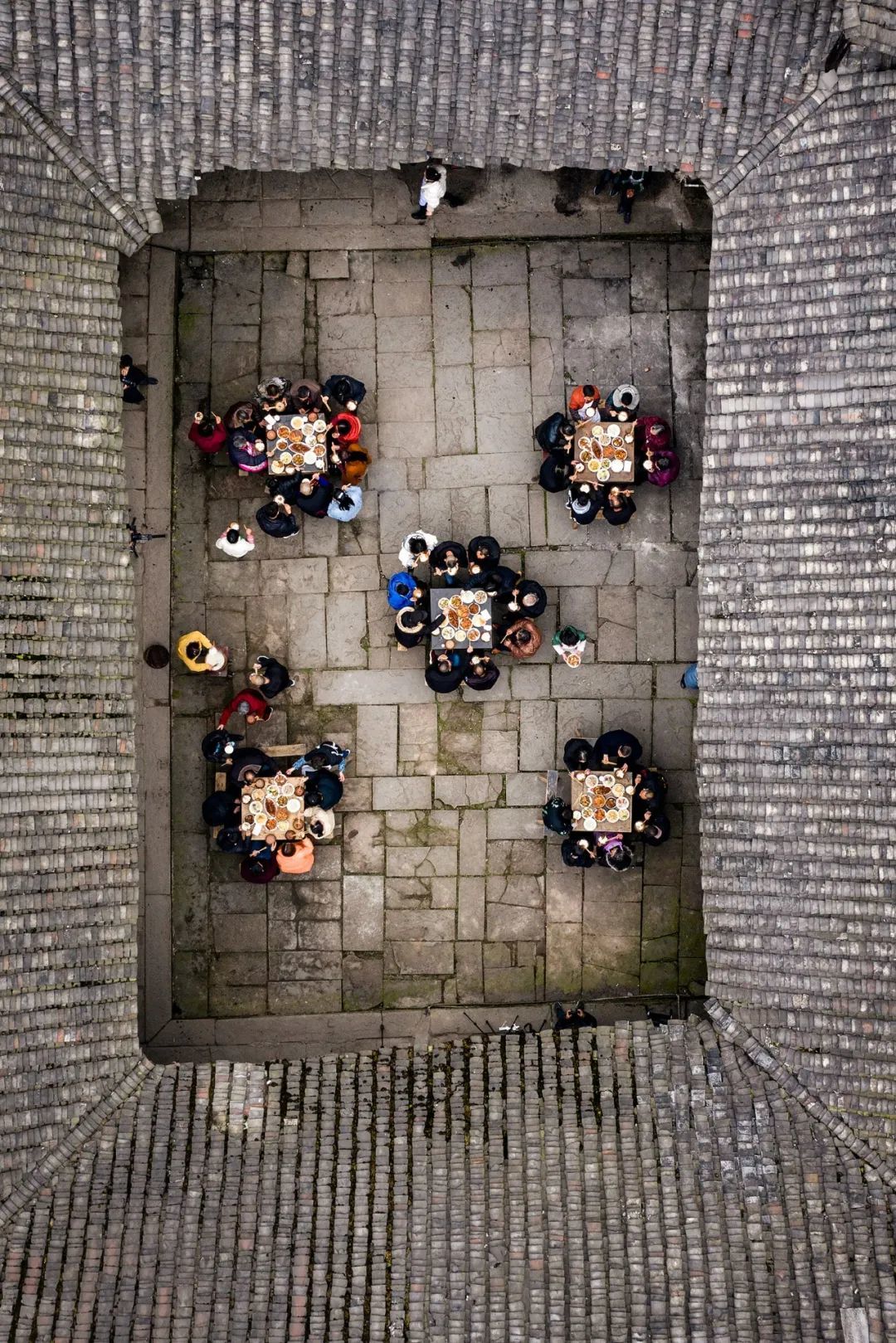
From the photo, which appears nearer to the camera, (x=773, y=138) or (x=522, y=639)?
(x=773, y=138)

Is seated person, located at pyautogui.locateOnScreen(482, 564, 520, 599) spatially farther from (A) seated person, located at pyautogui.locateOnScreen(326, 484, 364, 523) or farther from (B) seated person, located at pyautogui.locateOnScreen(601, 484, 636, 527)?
(A) seated person, located at pyautogui.locateOnScreen(326, 484, 364, 523)

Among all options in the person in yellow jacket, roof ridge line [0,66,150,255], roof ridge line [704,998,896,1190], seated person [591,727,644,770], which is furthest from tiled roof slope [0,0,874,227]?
roof ridge line [704,998,896,1190]

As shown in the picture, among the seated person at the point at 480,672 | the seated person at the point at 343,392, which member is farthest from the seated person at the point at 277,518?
the seated person at the point at 480,672

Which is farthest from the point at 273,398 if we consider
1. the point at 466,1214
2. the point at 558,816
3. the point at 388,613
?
the point at 466,1214

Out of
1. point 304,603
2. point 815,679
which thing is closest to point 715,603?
point 815,679

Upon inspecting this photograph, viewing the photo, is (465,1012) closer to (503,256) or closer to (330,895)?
(330,895)

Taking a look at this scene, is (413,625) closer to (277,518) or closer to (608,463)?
(277,518)
